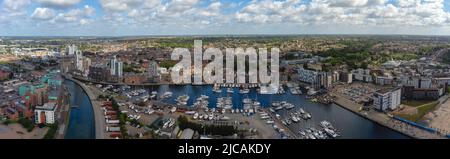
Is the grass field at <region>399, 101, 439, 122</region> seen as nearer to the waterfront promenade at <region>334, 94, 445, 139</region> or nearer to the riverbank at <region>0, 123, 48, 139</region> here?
the waterfront promenade at <region>334, 94, 445, 139</region>

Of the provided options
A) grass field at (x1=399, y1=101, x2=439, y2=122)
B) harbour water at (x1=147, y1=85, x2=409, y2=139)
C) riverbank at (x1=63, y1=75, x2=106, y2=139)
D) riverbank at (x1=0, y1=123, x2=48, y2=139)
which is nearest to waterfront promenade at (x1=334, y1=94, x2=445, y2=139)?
harbour water at (x1=147, y1=85, x2=409, y2=139)

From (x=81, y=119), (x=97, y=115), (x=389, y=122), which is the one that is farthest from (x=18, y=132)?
(x=389, y=122)

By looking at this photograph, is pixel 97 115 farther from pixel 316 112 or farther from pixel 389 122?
pixel 389 122

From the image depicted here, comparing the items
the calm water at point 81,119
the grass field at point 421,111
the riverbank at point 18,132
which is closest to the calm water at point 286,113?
the calm water at point 81,119

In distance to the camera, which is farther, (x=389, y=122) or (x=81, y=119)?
(x=81, y=119)

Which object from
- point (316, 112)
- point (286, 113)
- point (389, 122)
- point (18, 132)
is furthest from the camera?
point (316, 112)

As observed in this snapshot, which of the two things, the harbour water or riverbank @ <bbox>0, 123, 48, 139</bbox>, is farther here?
the harbour water

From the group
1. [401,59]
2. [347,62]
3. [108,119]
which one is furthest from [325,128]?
[401,59]
